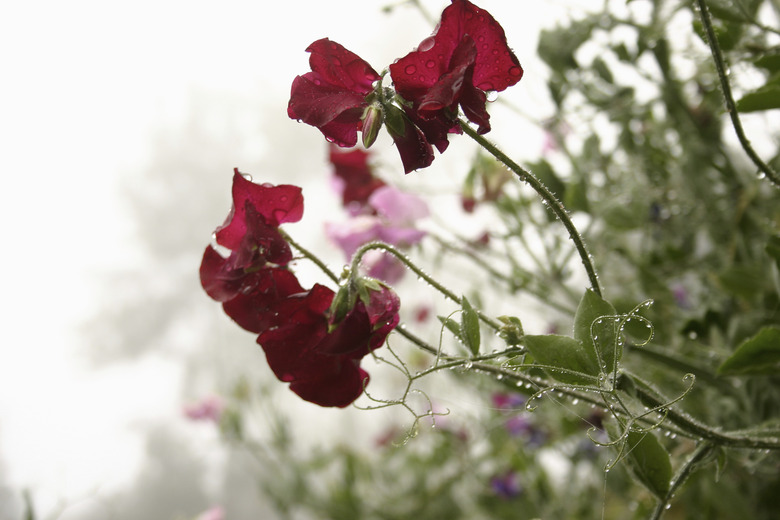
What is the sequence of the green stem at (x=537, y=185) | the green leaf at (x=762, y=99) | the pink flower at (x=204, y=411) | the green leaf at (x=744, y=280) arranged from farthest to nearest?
1. the pink flower at (x=204, y=411)
2. the green leaf at (x=744, y=280)
3. the green leaf at (x=762, y=99)
4. the green stem at (x=537, y=185)

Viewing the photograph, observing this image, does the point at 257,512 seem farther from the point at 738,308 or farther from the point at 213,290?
the point at 213,290

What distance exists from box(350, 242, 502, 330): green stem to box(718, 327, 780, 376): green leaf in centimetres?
15

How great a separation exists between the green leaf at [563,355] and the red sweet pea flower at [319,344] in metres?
0.07

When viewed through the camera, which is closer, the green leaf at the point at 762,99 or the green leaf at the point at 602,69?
the green leaf at the point at 762,99

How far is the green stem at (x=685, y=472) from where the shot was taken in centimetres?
30

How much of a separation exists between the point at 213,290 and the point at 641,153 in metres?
0.66

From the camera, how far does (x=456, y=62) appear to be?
A: 27 centimetres

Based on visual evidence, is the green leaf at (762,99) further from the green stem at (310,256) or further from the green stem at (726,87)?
the green stem at (310,256)

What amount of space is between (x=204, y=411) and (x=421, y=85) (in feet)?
5.04

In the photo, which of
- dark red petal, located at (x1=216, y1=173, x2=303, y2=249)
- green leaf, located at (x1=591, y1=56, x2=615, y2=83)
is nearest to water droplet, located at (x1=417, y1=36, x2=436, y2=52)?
dark red petal, located at (x1=216, y1=173, x2=303, y2=249)

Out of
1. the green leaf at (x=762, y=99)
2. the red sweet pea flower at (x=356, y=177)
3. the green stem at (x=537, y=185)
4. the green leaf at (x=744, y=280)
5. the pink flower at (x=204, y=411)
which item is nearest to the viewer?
the green stem at (x=537, y=185)

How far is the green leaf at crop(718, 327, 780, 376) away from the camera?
34cm

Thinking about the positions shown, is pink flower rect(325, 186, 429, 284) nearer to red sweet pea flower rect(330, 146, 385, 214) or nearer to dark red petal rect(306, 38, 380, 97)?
red sweet pea flower rect(330, 146, 385, 214)

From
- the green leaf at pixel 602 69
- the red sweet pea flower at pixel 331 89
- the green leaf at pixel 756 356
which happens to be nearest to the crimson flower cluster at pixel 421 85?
the red sweet pea flower at pixel 331 89
